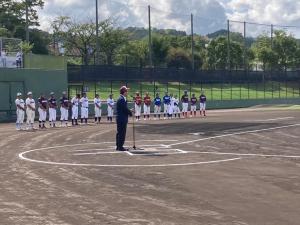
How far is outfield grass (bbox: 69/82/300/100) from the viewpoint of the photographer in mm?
60816

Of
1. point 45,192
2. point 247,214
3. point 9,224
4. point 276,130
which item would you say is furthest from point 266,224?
point 276,130

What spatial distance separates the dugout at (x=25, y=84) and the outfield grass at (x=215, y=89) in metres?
7.43

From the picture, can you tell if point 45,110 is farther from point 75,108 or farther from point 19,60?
point 19,60

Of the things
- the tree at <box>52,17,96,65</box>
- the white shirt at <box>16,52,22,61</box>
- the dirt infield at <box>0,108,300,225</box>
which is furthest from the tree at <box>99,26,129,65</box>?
the dirt infield at <box>0,108,300,225</box>

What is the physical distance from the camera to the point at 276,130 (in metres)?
26.9

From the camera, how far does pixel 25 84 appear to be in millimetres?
41656

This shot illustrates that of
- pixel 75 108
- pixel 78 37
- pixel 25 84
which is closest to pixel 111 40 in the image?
pixel 78 37

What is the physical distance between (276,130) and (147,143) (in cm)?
868

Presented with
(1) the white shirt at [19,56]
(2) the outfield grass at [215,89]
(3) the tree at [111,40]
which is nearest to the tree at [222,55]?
(2) the outfield grass at [215,89]

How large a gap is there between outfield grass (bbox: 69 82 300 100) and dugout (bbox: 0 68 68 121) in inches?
293

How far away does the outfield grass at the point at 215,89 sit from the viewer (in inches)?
2394

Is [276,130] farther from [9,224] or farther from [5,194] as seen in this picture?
Result: [9,224]

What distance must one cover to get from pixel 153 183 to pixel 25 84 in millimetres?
31561

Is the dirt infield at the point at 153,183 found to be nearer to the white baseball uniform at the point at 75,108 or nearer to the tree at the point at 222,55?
the white baseball uniform at the point at 75,108
